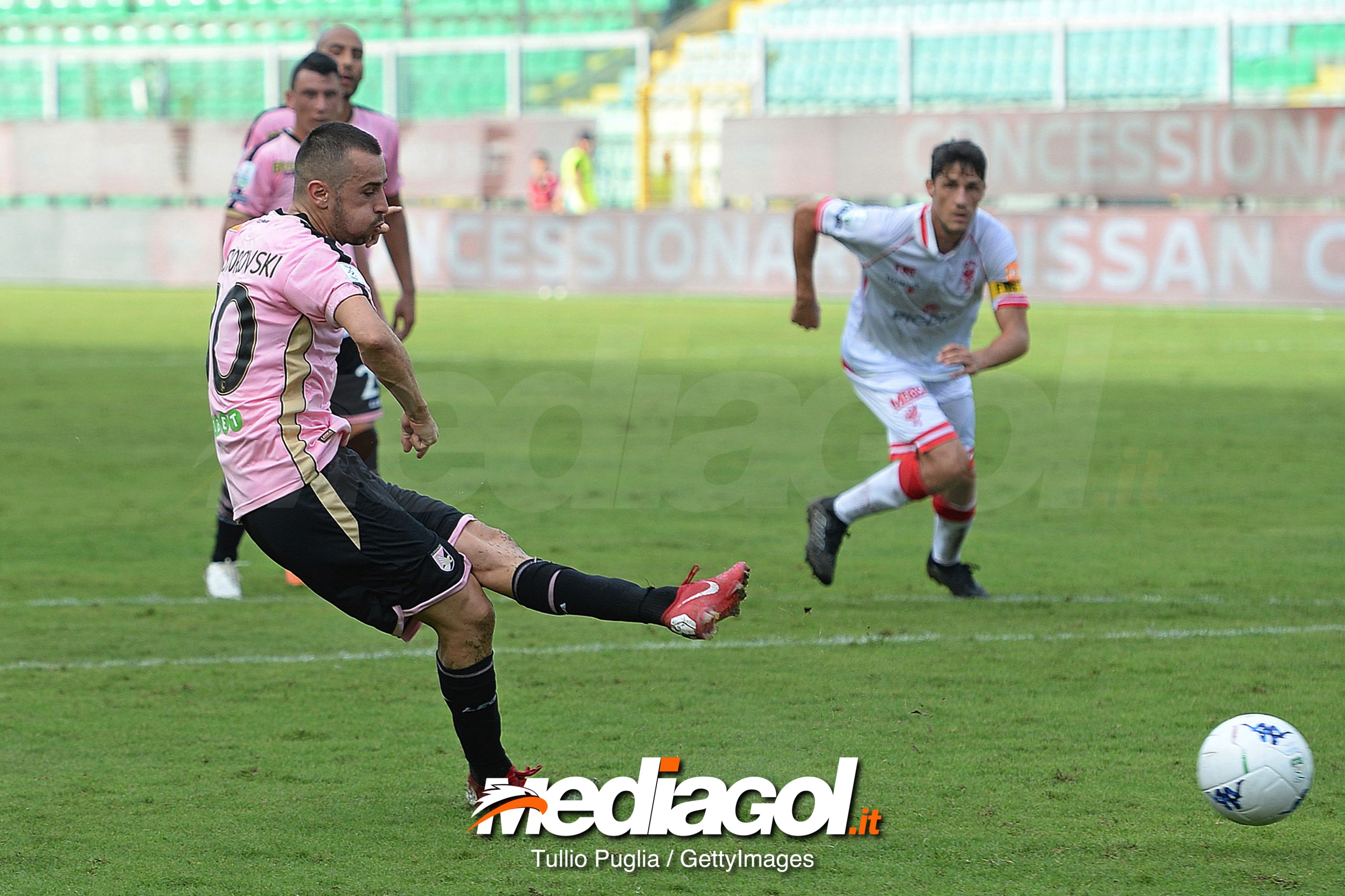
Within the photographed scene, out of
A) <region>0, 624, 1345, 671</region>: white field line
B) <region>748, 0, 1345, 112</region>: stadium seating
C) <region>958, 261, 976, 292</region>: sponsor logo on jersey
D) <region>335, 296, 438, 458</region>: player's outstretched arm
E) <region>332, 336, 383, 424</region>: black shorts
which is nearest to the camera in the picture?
<region>335, 296, 438, 458</region>: player's outstretched arm

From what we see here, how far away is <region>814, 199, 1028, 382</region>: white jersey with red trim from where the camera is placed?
700 cm

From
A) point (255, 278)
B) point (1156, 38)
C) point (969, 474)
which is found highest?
point (1156, 38)

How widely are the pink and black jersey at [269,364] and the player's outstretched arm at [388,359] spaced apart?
0.12m

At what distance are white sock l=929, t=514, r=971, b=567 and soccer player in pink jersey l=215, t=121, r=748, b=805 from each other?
9.73 feet

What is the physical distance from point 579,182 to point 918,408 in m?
18.3

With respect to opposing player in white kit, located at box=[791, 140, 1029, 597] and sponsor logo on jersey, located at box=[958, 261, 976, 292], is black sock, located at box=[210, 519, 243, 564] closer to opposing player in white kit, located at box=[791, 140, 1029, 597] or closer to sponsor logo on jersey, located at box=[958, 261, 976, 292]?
opposing player in white kit, located at box=[791, 140, 1029, 597]

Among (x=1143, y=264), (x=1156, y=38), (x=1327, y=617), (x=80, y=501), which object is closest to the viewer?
(x=1327, y=617)

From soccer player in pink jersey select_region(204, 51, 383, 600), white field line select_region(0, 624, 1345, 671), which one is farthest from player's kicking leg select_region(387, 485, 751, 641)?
soccer player in pink jersey select_region(204, 51, 383, 600)

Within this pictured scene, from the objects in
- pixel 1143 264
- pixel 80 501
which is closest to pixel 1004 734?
pixel 80 501

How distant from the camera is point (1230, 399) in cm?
1304

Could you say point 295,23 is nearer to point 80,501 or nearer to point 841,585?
point 80,501

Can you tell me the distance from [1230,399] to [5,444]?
8.93 metres

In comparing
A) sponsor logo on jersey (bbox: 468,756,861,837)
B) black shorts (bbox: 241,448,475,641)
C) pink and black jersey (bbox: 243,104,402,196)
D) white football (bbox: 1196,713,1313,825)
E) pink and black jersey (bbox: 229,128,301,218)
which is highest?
pink and black jersey (bbox: 243,104,402,196)

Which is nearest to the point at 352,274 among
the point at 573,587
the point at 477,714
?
the point at 573,587
